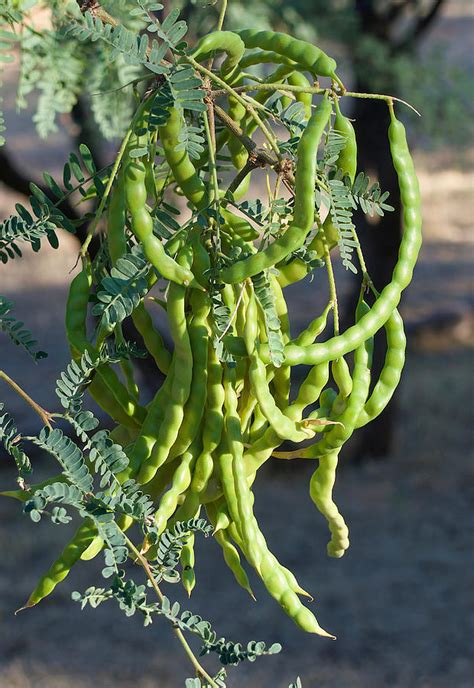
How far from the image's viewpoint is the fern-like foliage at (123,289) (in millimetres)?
1010

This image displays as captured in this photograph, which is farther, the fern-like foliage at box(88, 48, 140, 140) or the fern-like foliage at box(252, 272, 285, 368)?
the fern-like foliage at box(88, 48, 140, 140)

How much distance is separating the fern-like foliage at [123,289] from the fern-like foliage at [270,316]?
0.12m

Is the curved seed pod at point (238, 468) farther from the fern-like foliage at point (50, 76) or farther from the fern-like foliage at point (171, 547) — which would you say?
the fern-like foliage at point (50, 76)

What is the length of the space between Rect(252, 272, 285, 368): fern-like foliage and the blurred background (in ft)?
8.20

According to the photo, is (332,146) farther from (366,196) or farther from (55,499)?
(55,499)

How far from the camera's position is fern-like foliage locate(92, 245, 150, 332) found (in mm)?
1010

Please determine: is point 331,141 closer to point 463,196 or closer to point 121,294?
point 121,294

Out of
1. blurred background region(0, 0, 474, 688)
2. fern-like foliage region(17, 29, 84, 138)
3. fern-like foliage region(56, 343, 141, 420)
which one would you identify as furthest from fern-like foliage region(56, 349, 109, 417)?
blurred background region(0, 0, 474, 688)

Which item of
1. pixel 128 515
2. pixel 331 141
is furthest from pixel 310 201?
pixel 128 515

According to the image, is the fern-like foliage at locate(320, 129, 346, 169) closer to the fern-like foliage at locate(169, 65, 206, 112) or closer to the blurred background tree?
the fern-like foliage at locate(169, 65, 206, 112)

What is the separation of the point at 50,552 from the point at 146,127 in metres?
4.69

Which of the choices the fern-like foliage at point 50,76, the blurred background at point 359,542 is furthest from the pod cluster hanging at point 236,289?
the blurred background at point 359,542

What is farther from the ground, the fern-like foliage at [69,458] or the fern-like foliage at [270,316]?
the fern-like foliage at [270,316]

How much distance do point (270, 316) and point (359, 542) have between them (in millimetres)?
4537
